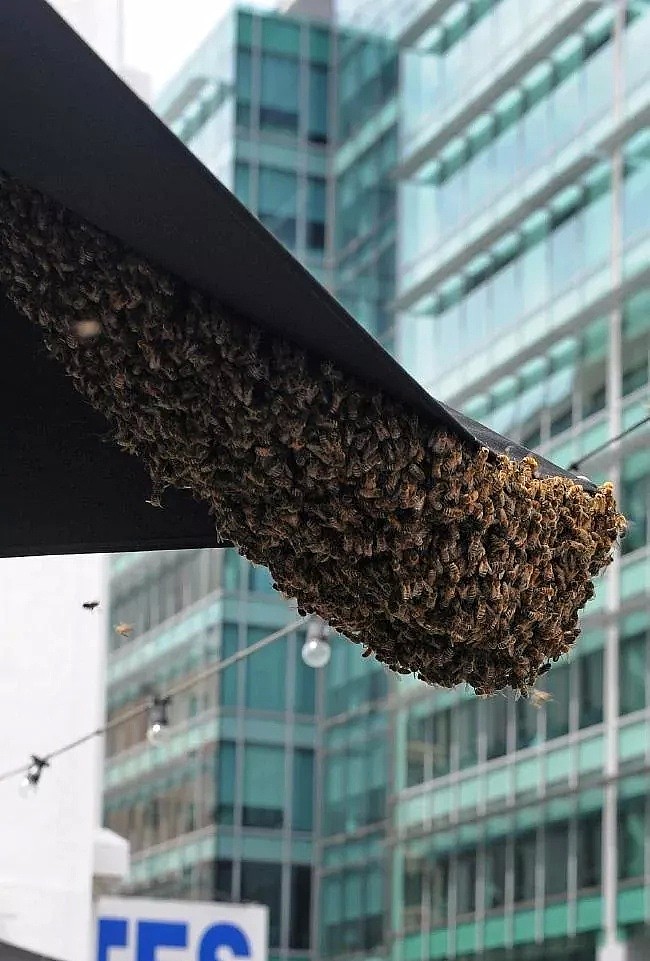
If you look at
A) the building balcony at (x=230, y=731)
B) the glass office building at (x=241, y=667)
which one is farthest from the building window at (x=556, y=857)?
the building balcony at (x=230, y=731)

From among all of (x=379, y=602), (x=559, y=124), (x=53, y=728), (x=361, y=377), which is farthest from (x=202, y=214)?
(x=559, y=124)

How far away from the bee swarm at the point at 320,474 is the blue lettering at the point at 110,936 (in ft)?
41.8

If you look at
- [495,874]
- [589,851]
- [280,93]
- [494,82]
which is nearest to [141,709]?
[589,851]

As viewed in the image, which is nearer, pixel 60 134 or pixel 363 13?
pixel 60 134

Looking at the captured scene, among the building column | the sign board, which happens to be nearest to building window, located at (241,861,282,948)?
the building column

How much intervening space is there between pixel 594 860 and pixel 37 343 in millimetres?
30619

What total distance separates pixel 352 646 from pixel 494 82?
472 inches

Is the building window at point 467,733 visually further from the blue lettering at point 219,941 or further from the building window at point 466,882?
the blue lettering at point 219,941

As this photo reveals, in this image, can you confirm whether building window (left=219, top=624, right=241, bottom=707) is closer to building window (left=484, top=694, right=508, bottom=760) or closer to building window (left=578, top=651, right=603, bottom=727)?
building window (left=484, top=694, right=508, bottom=760)

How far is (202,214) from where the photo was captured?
298 centimetres

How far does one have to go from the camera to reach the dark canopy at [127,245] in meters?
2.77

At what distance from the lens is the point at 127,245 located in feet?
10.7

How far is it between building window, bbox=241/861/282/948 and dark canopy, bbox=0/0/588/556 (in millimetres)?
40957

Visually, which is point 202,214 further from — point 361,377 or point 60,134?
point 361,377
